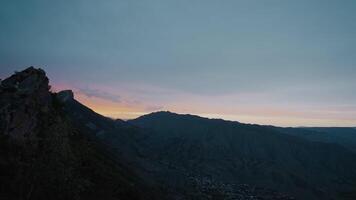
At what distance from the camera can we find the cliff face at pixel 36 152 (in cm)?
2730

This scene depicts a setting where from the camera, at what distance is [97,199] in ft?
152

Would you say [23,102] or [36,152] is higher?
[23,102]

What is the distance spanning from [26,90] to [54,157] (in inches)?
1008

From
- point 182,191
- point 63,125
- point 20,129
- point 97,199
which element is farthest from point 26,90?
point 182,191

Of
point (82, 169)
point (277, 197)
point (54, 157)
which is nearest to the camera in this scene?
point (54, 157)

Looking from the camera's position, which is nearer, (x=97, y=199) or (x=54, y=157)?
(x=54, y=157)

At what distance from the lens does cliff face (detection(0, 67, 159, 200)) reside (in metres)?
27.3

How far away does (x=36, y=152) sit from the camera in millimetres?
29281

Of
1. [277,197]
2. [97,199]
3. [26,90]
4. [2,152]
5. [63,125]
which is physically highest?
[26,90]

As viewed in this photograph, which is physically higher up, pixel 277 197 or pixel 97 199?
pixel 97 199

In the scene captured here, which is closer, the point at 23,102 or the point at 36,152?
the point at 36,152

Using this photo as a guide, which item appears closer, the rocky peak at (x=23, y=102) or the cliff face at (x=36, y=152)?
the cliff face at (x=36, y=152)

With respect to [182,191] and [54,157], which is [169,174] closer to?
[182,191]

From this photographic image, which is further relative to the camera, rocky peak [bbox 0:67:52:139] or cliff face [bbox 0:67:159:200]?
rocky peak [bbox 0:67:52:139]
